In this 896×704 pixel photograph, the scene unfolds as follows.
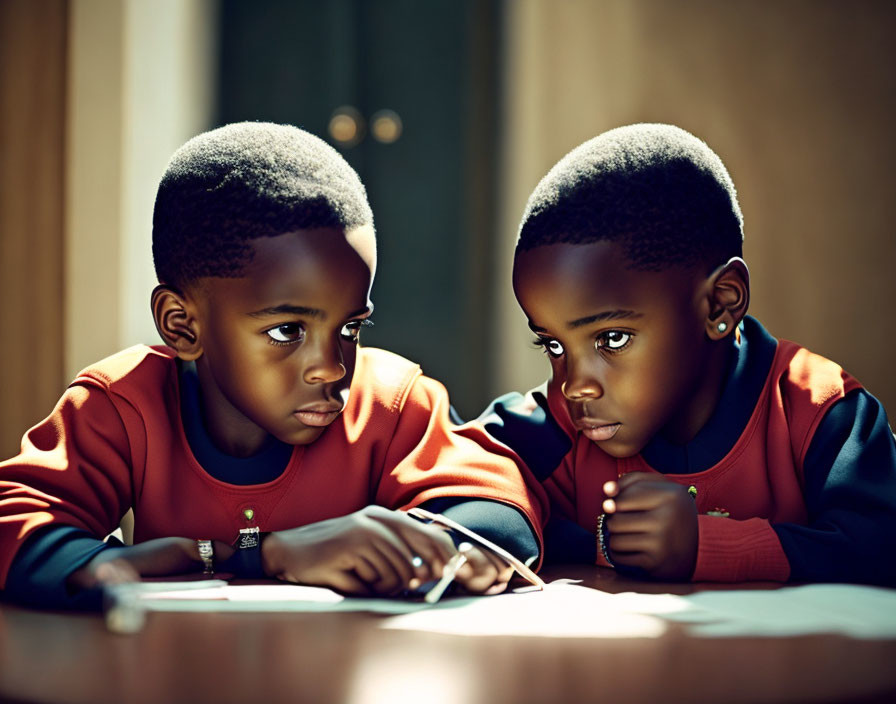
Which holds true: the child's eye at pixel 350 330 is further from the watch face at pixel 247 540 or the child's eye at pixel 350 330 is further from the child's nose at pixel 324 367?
the watch face at pixel 247 540

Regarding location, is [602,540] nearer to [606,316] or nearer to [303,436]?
[606,316]

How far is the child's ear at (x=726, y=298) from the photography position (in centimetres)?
122

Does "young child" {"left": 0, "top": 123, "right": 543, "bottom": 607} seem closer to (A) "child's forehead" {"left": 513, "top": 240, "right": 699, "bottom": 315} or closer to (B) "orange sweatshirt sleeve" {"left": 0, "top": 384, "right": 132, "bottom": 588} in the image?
(B) "orange sweatshirt sleeve" {"left": 0, "top": 384, "right": 132, "bottom": 588}

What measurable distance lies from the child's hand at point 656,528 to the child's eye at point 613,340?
16 centimetres

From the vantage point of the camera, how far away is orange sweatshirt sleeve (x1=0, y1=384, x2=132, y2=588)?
1.07 m

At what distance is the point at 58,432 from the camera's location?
3.91ft

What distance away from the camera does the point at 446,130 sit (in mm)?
2416

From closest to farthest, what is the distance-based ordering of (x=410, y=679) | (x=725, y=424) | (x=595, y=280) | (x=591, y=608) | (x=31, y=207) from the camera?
(x=410, y=679) < (x=591, y=608) < (x=595, y=280) < (x=725, y=424) < (x=31, y=207)

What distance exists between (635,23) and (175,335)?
59.2 inches

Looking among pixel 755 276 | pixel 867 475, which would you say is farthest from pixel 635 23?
pixel 867 475

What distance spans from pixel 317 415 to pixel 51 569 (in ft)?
1.14

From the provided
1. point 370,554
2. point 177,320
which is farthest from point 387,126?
point 370,554

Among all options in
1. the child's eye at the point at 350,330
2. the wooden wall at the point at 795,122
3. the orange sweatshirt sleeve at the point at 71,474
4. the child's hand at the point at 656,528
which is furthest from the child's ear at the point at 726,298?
the wooden wall at the point at 795,122

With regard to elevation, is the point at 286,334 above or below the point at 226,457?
above
